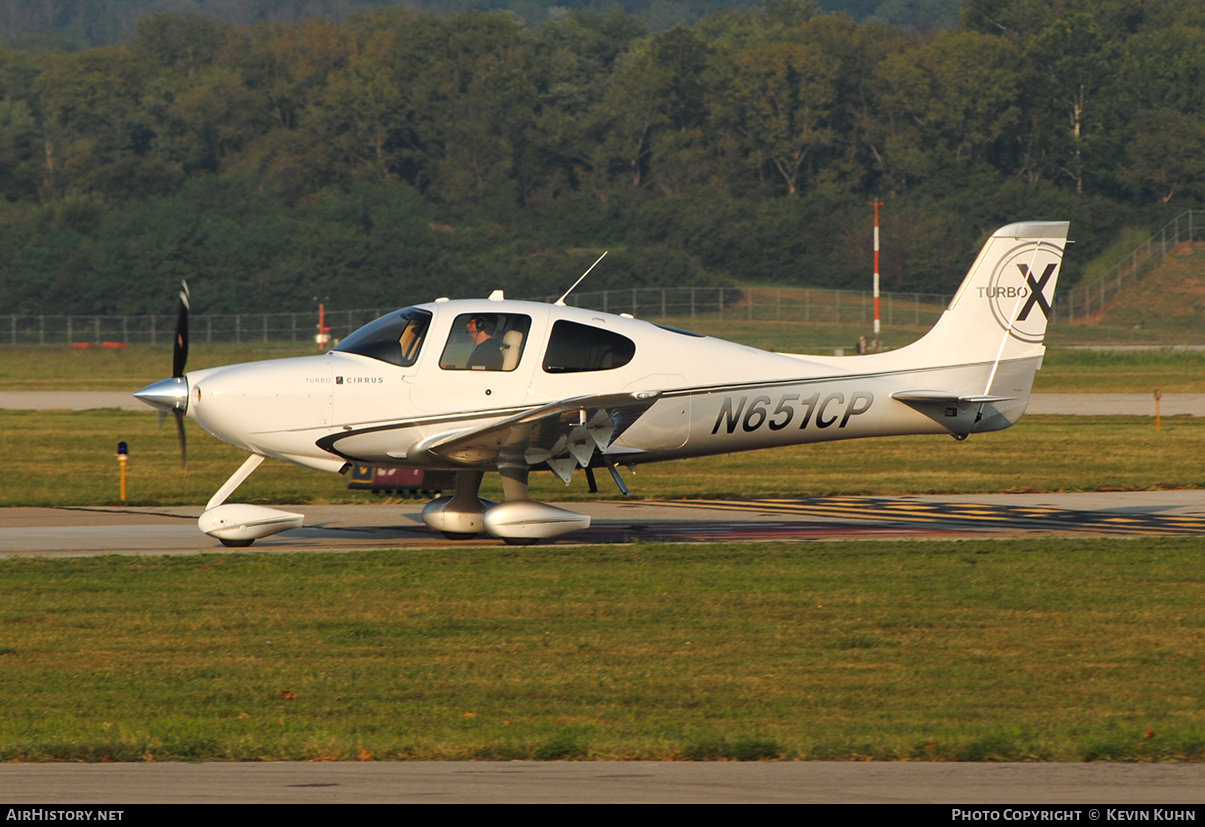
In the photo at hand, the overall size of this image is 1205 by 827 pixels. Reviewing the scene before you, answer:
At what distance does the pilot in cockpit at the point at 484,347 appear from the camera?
571 inches

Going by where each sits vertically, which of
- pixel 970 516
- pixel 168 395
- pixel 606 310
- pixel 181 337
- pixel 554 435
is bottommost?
pixel 606 310

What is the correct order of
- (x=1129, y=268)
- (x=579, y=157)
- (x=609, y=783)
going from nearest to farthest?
(x=609, y=783)
(x=1129, y=268)
(x=579, y=157)

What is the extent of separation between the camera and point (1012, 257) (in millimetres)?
16312

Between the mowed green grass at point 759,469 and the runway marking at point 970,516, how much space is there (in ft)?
3.14

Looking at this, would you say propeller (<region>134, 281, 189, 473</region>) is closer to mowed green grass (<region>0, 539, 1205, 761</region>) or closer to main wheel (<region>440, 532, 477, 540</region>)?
mowed green grass (<region>0, 539, 1205, 761</region>)

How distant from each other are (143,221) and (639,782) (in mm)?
77102

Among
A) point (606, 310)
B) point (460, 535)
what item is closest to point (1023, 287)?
point (460, 535)

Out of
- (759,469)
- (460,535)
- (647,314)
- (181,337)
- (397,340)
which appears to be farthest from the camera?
(647,314)

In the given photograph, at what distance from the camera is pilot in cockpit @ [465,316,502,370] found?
1451cm

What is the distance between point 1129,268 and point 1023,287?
225 ft

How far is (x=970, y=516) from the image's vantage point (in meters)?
17.2

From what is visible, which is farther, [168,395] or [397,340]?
[397,340]

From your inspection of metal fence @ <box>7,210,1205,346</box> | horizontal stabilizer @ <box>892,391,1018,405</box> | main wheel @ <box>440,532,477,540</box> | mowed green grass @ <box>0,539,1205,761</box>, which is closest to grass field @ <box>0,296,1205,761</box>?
mowed green grass @ <box>0,539,1205,761</box>

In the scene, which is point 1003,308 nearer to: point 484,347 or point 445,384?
point 484,347
